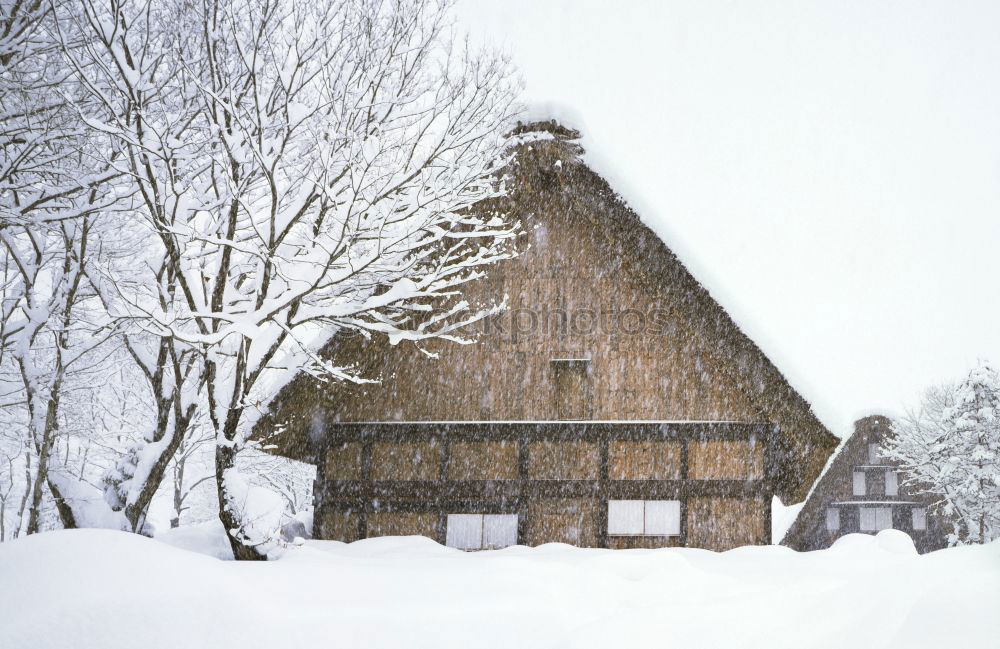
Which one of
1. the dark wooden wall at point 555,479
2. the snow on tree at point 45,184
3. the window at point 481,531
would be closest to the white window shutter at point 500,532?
the window at point 481,531

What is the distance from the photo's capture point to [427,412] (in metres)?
8.36

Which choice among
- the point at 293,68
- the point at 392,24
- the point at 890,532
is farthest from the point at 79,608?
the point at 890,532

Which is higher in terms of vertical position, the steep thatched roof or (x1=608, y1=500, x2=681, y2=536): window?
the steep thatched roof

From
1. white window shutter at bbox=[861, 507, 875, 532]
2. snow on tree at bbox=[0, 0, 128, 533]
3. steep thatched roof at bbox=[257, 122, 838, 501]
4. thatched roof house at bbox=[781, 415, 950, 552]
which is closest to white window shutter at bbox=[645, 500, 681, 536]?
steep thatched roof at bbox=[257, 122, 838, 501]

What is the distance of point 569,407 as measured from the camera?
26.9 ft

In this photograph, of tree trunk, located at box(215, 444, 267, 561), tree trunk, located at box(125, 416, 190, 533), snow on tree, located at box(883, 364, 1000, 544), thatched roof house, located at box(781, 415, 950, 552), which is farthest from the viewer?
thatched roof house, located at box(781, 415, 950, 552)

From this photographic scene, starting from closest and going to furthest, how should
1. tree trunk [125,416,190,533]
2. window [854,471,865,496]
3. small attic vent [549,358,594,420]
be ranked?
tree trunk [125,416,190,533] → small attic vent [549,358,594,420] → window [854,471,865,496]

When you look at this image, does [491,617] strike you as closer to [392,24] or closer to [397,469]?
[397,469]

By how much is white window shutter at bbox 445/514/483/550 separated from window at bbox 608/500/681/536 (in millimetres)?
1657

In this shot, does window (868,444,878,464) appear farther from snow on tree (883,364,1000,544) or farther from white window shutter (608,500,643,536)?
white window shutter (608,500,643,536)

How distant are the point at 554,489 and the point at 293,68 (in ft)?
18.6

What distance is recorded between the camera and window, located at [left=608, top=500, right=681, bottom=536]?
8047 millimetres

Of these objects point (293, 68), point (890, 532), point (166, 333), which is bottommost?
point (890, 532)

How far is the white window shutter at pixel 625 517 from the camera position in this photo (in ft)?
26.5
